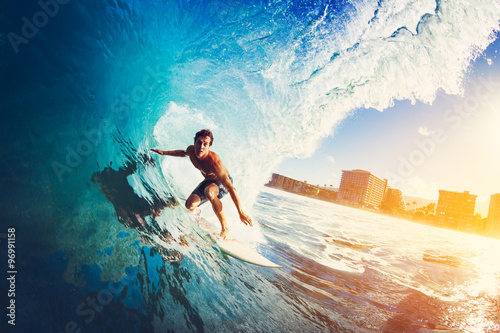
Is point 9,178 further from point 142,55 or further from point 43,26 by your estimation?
point 142,55

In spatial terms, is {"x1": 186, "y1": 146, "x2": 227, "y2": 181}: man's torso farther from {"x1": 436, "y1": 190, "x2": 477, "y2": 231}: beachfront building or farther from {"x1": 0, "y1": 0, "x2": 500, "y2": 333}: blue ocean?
{"x1": 436, "y1": 190, "x2": 477, "y2": 231}: beachfront building

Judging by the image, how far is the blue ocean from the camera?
238cm

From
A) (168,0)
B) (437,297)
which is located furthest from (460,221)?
(168,0)

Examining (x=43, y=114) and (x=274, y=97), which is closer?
(x=43, y=114)

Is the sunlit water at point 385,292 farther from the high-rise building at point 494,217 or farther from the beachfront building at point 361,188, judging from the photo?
the beachfront building at point 361,188

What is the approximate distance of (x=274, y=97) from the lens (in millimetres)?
5945

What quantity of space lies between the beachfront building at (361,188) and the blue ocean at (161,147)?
83073 mm

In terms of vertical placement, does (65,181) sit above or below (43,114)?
below

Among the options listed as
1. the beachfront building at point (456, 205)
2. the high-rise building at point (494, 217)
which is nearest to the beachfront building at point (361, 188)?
the beachfront building at point (456, 205)

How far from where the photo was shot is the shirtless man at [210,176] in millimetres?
3797

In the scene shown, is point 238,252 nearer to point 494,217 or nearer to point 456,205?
point 494,217

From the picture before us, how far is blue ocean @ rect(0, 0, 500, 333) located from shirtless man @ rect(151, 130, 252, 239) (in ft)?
2.01

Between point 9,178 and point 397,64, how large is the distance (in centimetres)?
794

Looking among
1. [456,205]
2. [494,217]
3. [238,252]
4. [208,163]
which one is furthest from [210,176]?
[456,205]
